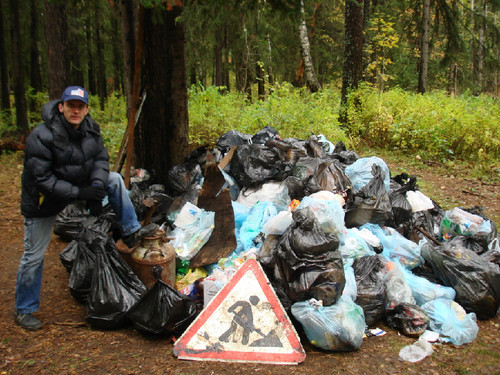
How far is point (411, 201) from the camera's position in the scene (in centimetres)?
462

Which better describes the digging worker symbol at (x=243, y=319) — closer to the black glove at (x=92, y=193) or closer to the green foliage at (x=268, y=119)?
the black glove at (x=92, y=193)

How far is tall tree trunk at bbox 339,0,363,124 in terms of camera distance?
30.7ft

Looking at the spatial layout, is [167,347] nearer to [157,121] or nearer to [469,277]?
[469,277]

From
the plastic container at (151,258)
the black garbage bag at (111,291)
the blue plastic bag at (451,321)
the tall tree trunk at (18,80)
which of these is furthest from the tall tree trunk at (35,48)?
the blue plastic bag at (451,321)

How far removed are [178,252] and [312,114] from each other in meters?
4.98

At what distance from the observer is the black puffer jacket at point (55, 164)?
271 cm

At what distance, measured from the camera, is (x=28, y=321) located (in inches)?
115

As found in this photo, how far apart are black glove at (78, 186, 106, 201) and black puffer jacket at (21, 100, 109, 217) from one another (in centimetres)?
5

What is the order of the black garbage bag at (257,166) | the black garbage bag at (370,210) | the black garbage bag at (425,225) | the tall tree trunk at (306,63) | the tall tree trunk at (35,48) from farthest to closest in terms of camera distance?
the tall tree trunk at (35,48), the tall tree trunk at (306,63), the black garbage bag at (257,166), the black garbage bag at (425,225), the black garbage bag at (370,210)

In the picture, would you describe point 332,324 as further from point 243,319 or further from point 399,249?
point 399,249

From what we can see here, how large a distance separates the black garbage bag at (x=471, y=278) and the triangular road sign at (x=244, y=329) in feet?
5.33

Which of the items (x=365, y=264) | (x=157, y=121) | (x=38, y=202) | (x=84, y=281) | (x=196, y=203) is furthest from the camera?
(x=157, y=121)

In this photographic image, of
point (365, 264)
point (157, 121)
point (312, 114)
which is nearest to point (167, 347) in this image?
point (365, 264)

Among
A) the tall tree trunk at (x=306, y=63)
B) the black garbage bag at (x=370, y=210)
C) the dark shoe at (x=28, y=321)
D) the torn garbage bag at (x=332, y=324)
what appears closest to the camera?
the torn garbage bag at (x=332, y=324)
